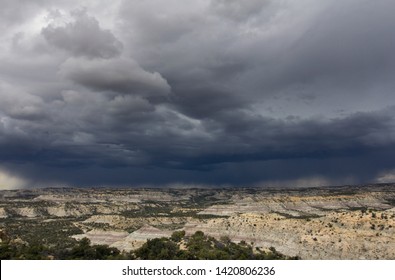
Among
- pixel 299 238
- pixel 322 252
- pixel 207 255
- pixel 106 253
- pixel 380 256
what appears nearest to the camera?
pixel 207 255

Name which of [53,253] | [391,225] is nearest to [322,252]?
[391,225]

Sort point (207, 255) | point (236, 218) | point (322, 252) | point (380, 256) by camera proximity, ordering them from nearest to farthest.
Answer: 1. point (207, 255)
2. point (380, 256)
3. point (322, 252)
4. point (236, 218)

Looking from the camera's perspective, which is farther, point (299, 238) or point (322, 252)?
point (299, 238)

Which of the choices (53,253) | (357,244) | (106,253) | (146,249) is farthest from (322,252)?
(53,253)

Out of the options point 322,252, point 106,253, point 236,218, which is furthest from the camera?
point 236,218

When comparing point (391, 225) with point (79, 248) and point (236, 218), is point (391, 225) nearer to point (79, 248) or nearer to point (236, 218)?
point (236, 218)
